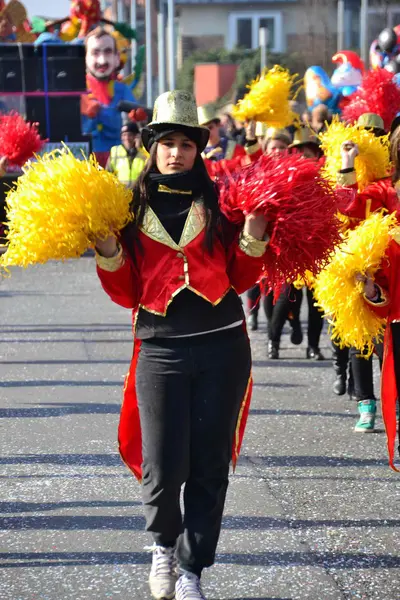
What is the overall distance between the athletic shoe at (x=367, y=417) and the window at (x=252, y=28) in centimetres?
5992

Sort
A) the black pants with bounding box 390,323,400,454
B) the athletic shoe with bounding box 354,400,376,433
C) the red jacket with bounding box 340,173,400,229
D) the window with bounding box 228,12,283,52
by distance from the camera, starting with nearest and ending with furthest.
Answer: the black pants with bounding box 390,323,400,454
the red jacket with bounding box 340,173,400,229
the athletic shoe with bounding box 354,400,376,433
the window with bounding box 228,12,283,52

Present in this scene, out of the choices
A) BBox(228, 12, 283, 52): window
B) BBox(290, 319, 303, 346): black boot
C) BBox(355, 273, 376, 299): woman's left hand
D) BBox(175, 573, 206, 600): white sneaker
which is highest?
BBox(228, 12, 283, 52): window

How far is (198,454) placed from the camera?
3963mm

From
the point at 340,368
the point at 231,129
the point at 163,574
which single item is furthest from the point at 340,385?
the point at 231,129

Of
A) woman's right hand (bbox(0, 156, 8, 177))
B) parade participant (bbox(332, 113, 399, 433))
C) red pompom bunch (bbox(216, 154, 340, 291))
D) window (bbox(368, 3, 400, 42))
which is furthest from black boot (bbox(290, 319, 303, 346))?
window (bbox(368, 3, 400, 42))

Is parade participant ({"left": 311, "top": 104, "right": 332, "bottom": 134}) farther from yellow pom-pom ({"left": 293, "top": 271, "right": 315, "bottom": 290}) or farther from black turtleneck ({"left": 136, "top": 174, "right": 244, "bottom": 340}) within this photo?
black turtleneck ({"left": 136, "top": 174, "right": 244, "bottom": 340})

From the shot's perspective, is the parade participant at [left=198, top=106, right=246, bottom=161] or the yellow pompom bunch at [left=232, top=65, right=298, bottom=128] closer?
the yellow pompom bunch at [left=232, top=65, right=298, bottom=128]

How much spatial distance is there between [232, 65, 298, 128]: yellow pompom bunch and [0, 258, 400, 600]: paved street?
6.55 feet

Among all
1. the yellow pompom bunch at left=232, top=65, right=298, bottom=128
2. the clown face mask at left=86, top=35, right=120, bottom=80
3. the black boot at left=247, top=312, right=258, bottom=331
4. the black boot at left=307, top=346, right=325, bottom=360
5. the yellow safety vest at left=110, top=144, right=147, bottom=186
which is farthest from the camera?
the clown face mask at left=86, top=35, right=120, bottom=80

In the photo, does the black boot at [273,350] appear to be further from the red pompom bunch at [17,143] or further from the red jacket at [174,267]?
the red jacket at [174,267]

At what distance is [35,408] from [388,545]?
3112 mm

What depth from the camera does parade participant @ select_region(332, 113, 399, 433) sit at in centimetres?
531

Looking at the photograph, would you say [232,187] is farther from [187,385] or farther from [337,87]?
[337,87]

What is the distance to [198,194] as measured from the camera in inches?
157
